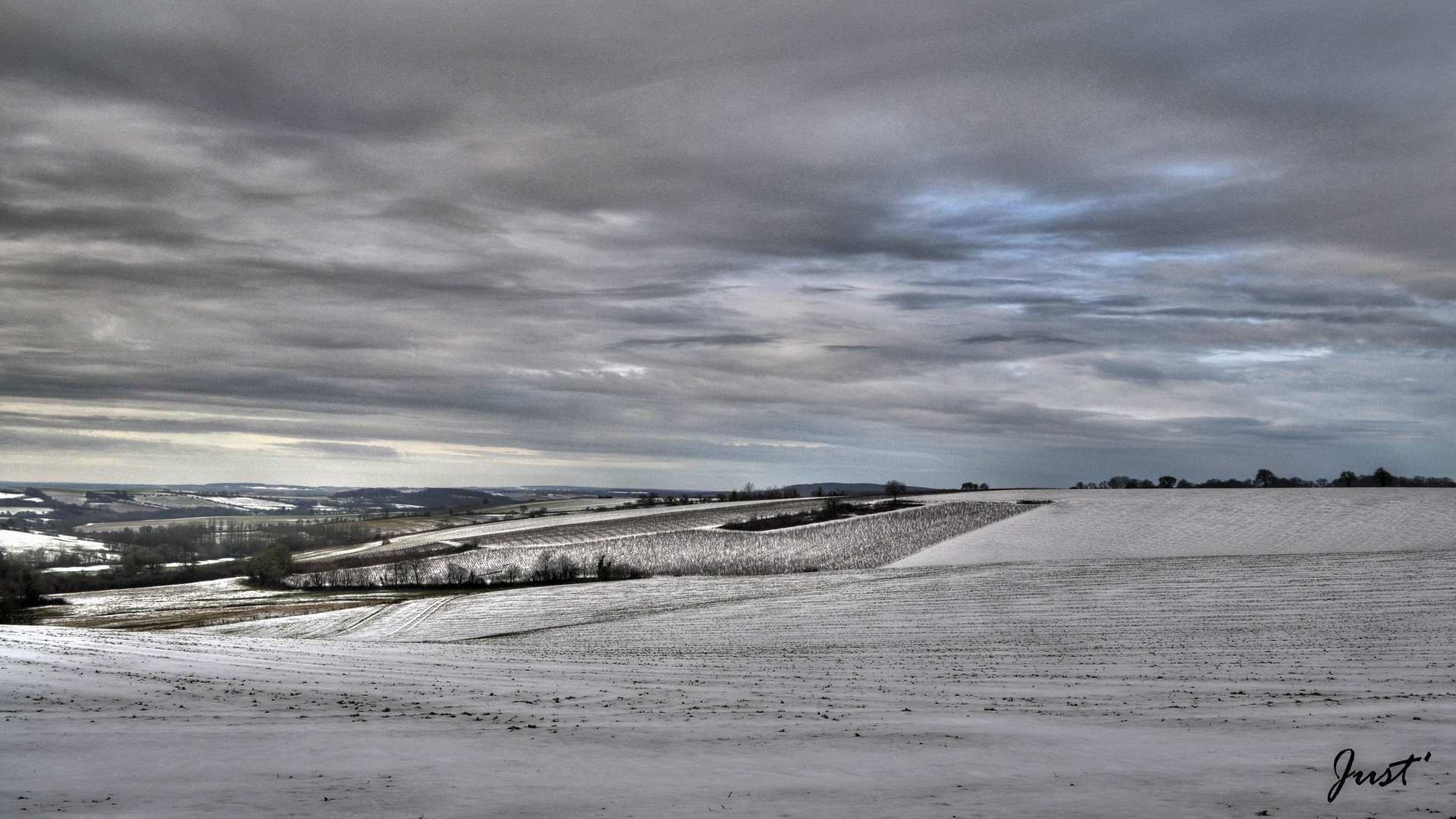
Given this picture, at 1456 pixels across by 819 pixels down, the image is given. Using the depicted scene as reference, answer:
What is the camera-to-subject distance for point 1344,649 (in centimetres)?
2284

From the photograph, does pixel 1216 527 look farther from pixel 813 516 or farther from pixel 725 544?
pixel 813 516

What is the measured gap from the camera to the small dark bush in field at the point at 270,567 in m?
85.6

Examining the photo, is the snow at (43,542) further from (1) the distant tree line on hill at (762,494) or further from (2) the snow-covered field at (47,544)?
(1) the distant tree line on hill at (762,494)

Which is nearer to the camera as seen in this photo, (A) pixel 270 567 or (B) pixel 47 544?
(A) pixel 270 567

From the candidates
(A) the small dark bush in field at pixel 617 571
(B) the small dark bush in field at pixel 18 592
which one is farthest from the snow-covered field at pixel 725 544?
(B) the small dark bush in field at pixel 18 592

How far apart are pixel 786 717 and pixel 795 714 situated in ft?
0.98

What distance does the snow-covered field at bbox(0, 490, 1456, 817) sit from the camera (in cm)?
1181

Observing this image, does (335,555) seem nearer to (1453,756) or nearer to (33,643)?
(33,643)

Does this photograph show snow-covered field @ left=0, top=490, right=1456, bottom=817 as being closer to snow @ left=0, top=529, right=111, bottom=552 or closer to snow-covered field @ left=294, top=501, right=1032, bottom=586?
snow-covered field @ left=294, top=501, right=1032, bottom=586
